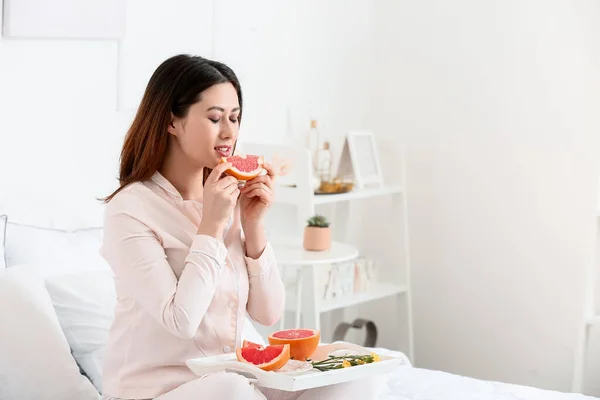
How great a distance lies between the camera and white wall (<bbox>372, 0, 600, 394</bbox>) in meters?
A: 3.53

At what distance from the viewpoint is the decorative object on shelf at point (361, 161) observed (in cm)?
354

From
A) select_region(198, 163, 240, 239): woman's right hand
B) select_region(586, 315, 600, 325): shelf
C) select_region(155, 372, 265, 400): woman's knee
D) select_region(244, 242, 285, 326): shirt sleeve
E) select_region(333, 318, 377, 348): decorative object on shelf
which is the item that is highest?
select_region(198, 163, 240, 239): woman's right hand

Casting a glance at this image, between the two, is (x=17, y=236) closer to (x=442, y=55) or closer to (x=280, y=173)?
(x=280, y=173)

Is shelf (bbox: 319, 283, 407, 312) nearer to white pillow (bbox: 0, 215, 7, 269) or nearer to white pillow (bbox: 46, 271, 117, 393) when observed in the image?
white pillow (bbox: 46, 271, 117, 393)

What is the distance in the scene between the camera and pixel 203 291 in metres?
1.82

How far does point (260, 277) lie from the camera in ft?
6.67

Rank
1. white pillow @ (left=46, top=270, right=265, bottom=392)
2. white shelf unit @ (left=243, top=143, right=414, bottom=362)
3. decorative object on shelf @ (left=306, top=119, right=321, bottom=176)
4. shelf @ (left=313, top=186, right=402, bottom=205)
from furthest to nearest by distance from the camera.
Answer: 1. decorative object on shelf @ (left=306, top=119, right=321, bottom=176)
2. shelf @ (left=313, top=186, right=402, bottom=205)
3. white shelf unit @ (left=243, top=143, right=414, bottom=362)
4. white pillow @ (left=46, top=270, right=265, bottom=392)

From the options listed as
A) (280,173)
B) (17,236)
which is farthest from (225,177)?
(17,236)

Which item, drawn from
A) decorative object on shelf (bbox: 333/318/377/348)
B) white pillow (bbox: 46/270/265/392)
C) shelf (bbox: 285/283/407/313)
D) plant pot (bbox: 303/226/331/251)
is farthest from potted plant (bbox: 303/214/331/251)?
white pillow (bbox: 46/270/265/392)

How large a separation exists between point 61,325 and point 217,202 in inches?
25.0

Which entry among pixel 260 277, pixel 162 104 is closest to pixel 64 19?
pixel 162 104

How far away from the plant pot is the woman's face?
4.07 feet

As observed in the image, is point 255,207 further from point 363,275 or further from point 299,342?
point 363,275

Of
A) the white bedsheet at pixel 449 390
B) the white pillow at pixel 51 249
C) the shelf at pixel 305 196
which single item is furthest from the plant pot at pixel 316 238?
the white pillow at pixel 51 249
